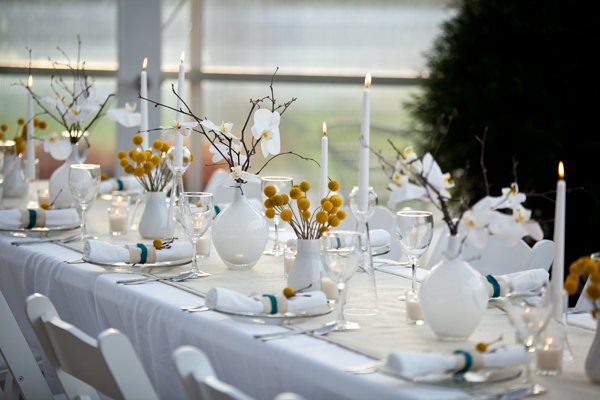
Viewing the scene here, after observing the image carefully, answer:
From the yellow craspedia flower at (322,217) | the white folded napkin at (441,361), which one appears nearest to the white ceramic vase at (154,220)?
the yellow craspedia flower at (322,217)

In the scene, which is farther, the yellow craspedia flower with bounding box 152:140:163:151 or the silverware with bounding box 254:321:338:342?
the yellow craspedia flower with bounding box 152:140:163:151

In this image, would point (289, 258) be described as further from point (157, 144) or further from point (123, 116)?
point (123, 116)

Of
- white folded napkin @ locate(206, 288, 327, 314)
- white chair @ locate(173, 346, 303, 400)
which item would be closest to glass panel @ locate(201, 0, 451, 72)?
white folded napkin @ locate(206, 288, 327, 314)

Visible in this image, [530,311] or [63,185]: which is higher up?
[63,185]

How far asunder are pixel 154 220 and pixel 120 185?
2.48 feet

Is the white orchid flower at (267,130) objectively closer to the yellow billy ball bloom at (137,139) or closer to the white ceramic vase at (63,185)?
the yellow billy ball bloom at (137,139)

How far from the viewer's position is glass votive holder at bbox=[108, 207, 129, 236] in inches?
113

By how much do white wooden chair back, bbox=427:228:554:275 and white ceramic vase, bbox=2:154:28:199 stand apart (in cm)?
132

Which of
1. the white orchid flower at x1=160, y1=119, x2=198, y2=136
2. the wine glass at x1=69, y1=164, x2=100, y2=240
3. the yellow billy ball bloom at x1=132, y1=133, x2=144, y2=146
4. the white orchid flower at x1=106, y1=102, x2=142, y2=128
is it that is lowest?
the wine glass at x1=69, y1=164, x2=100, y2=240

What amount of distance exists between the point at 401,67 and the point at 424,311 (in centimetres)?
422

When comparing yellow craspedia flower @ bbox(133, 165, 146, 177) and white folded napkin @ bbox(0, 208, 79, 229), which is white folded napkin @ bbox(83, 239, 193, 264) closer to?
yellow craspedia flower @ bbox(133, 165, 146, 177)

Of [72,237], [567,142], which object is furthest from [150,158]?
[567,142]

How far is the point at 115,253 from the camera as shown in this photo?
2.40 metres

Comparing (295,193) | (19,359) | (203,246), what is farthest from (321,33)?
(19,359)
